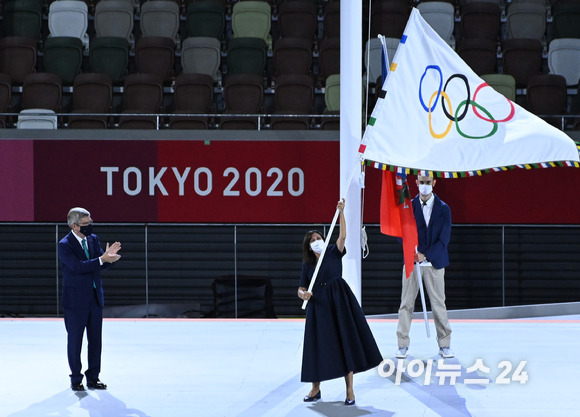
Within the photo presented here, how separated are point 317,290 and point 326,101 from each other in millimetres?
8624

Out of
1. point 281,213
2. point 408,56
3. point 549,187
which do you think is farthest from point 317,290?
point 549,187

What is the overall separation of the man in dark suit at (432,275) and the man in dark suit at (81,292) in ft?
9.04

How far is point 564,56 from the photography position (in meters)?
16.2

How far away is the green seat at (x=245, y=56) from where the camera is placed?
16094 millimetres

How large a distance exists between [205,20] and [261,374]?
1036 centimetres

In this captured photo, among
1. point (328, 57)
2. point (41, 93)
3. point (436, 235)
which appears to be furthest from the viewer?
point (328, 57)

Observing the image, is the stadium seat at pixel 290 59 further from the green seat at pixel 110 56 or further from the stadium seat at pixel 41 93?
the stadium seat at pixel 41 93

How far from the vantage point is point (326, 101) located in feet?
50.1

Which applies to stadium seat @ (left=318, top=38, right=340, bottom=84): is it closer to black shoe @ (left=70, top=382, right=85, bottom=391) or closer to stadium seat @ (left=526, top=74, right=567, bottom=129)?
stadium seat @ (left=526, top=74, right=567, bottom=129)

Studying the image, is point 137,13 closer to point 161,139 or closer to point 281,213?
point 161,139

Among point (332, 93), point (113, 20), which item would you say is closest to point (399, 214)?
point (332, 93)

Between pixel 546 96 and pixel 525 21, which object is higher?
pixel 525 21

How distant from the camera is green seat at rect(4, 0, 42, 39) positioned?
55.9 ft

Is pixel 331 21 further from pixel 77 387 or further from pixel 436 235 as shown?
pixel 77 387
